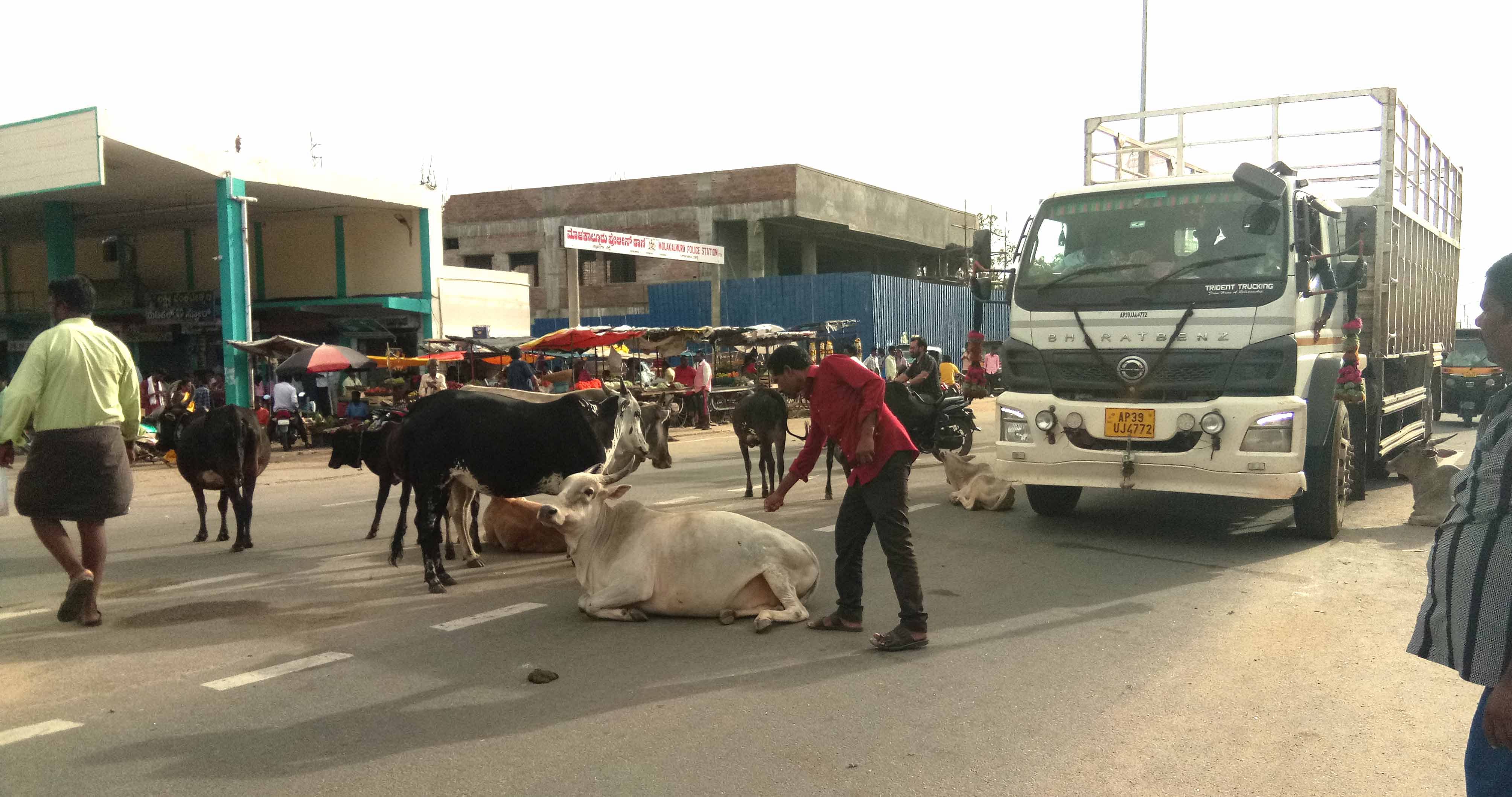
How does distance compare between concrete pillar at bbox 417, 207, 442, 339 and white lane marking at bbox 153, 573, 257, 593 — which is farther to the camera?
concrete pillar at bbox 417, 207, 442, 339

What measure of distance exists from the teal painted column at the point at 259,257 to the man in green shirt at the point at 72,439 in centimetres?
2337

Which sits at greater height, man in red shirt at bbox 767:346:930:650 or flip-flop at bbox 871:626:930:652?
man in red shirt at bbox 767:346:930:650

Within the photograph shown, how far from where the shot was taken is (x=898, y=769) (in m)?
3.98

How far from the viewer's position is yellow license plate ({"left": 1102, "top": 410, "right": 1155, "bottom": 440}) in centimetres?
810

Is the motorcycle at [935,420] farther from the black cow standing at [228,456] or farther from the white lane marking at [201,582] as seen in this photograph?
the white lane marking at [201,582]

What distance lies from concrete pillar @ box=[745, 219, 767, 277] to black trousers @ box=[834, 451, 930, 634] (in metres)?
30.0

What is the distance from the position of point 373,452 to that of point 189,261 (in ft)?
77.2

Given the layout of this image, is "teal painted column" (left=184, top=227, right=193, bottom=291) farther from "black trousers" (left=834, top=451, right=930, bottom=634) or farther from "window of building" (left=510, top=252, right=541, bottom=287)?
"black trousers" (left=834, top=451, right=930, bottom=634)

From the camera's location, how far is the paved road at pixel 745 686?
13.0ft

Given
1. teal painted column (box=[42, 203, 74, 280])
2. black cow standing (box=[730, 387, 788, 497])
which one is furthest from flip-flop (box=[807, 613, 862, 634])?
teal painted column (box=[42, 203, 74, 280])

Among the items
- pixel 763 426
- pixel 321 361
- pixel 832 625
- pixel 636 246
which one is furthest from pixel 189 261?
pixel 832 625

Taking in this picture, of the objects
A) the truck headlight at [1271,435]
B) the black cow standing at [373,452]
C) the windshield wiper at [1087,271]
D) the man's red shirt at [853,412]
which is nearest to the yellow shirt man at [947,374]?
the windshield wiper at [1087,271]

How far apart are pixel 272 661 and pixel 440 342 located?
18.7 meters

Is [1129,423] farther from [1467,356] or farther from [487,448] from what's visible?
[1467,356]
